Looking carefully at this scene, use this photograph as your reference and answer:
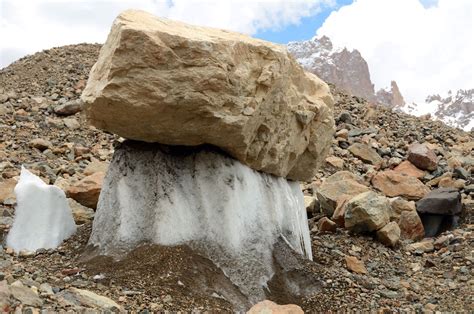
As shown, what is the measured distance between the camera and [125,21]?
5641mm

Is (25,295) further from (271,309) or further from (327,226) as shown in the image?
(327,226)

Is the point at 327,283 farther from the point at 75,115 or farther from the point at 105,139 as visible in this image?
the point at 75,115

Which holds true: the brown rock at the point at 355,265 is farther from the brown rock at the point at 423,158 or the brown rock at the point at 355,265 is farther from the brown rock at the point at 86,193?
the brown rock at the point at 423,158

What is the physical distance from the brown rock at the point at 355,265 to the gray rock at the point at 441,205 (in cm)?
297

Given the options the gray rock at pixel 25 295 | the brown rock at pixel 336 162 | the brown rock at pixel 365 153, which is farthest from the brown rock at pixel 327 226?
the brown rock at pixel 365 153

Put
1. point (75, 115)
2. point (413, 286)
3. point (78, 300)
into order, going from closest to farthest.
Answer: point (78, 300) < point (413, 286) < point (75, 115)

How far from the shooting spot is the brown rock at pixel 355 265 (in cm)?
780

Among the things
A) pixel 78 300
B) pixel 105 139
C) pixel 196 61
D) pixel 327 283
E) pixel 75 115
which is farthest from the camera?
pixel 75 115

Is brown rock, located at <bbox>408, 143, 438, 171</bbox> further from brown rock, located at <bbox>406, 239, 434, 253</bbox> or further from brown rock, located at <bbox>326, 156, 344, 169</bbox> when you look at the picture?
brown rock, located at <bbox>406, 239, 434, 253</bbox>

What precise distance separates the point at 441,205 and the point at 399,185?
2457 mm

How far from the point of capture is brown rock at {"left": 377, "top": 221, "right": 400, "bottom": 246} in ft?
29.7

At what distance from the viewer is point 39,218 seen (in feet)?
23.4

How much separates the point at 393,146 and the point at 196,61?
12657 mm

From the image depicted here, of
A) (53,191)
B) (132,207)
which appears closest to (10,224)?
(53,191)
